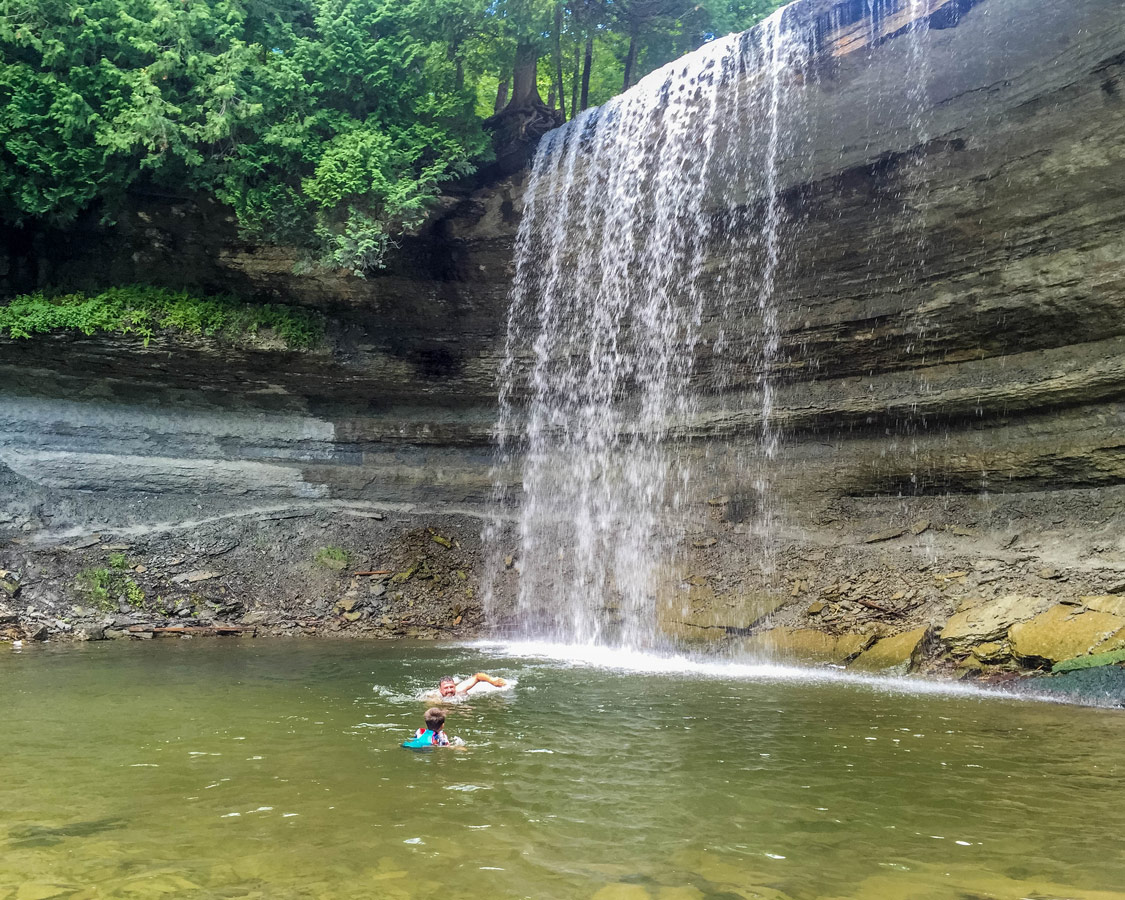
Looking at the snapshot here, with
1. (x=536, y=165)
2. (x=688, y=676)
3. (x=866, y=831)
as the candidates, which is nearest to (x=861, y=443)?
(x=688, y=676)

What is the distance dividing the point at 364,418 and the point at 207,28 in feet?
24.7

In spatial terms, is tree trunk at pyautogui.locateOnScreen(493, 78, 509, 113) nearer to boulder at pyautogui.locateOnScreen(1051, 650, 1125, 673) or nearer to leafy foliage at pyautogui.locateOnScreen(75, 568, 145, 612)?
leafy foliage at pyautogui.locateOnScreen(75, 568, 145, 612)

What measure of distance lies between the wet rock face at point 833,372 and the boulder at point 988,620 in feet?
0.30

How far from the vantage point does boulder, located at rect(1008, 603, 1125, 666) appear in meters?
8.69

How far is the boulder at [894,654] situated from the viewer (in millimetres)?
10117

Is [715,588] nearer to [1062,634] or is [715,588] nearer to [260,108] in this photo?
[1062,634]

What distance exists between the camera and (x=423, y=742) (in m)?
5.64

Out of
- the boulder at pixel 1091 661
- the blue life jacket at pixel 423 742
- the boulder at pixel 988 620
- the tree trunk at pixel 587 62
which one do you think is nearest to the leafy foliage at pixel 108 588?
the blue life jacket at pixel 423 742

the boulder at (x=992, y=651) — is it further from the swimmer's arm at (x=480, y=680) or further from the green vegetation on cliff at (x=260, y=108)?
the green vegetation on cliff at (x=260, y=108)

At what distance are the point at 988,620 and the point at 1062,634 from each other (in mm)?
1118

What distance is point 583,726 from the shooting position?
6438 mm

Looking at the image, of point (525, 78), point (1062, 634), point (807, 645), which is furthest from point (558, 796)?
point (525, 78)

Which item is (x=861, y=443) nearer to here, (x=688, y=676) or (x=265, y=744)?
(x=688, y=676)

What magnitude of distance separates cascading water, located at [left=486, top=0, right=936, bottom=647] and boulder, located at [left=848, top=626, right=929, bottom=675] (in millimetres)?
3192
